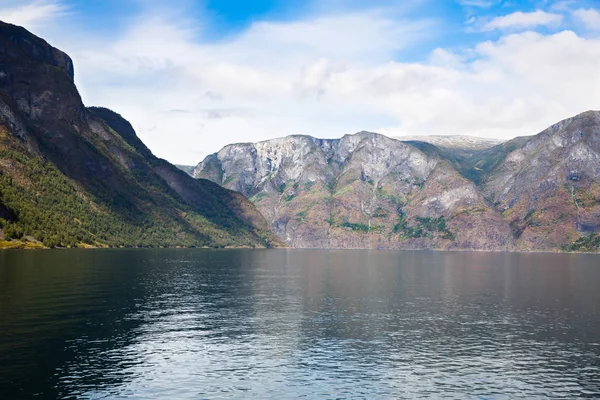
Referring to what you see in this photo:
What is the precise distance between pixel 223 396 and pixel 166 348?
20796 millimetres

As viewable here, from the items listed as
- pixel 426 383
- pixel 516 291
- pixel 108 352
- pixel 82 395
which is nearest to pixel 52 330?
pixel 108 352

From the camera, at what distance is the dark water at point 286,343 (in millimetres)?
53719

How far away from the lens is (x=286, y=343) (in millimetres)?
73625

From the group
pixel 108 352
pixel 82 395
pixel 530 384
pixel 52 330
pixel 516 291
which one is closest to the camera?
pixel 82 395

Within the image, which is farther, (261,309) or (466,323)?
(261,309)

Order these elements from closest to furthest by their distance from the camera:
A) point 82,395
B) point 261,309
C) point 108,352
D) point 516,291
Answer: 1. point 82,395
2. point 108,352
3. point 261,309
4. point 516,291

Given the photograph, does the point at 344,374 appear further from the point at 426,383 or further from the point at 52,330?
the point at 52,330

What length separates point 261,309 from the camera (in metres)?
104

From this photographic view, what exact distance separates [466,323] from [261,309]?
38.8 m

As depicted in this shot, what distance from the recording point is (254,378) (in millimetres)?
56750

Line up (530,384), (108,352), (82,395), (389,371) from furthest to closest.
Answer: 1. (108,352)
2. (389,371)
3. (530,384)
4. (82,395)

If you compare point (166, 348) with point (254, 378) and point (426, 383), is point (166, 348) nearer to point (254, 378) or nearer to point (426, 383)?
point (254, 378)

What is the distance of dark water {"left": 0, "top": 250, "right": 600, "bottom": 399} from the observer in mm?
53719

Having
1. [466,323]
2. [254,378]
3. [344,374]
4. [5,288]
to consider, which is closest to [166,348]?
[254,378]
